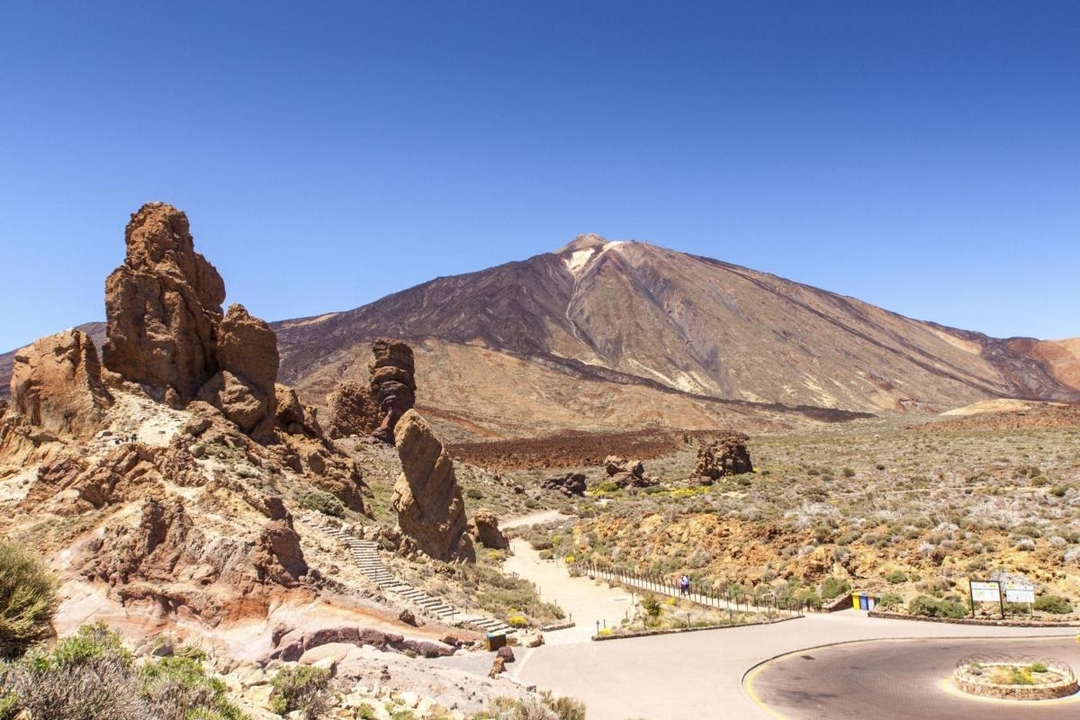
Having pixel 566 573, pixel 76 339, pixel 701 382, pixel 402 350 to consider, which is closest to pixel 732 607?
pixel 566 573

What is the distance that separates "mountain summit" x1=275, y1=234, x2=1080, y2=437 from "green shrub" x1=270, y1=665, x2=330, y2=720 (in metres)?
76.5

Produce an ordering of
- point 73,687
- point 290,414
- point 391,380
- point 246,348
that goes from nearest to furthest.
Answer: point 73,687, point 246,348, point 290,414, point 391,380

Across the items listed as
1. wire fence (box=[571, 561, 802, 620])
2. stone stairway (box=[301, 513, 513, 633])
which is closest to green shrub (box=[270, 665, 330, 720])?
stone stairway (box=[301, 513, 513, 633])

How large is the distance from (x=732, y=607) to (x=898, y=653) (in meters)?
6.46

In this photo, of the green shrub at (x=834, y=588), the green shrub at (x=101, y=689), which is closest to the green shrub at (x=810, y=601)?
the green shrub at (x=834, y=588)

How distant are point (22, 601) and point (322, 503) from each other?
12586 millimetres

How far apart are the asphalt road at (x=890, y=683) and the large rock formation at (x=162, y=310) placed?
1870 centimetres

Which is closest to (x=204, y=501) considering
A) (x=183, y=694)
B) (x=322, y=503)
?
(x=322, y=503)

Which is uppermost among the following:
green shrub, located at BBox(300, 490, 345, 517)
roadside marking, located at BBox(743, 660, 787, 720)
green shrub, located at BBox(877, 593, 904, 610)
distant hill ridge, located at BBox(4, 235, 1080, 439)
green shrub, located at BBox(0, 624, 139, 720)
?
distant hill ridge, located at BBox(4, 235, 1080, 439)

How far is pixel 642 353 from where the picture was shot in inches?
5842

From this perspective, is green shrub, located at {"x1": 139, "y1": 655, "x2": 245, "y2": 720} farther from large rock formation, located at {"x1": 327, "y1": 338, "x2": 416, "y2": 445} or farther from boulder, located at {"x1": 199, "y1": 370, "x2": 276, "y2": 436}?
large rock formation, located at {"x1": 327, "y1": 338, "x2": 416, "y2": 445}

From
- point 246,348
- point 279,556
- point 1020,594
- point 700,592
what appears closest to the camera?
point 279,556

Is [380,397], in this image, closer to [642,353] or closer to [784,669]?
[784,669]

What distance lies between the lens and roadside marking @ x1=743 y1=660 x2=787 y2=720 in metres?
11.0
